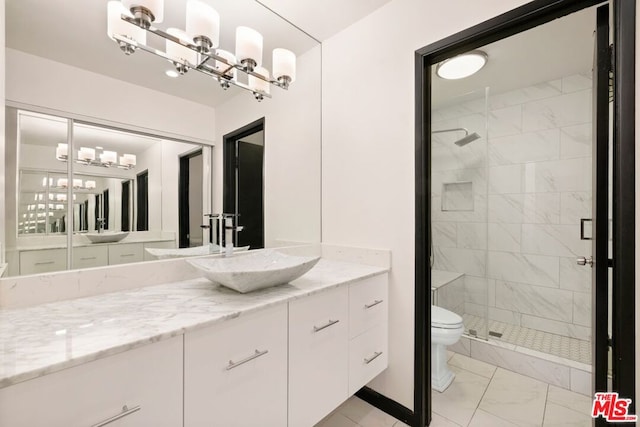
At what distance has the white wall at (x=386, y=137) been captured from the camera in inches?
61.7

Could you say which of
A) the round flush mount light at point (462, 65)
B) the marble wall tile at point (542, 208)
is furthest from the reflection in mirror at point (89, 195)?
the marble wall tile at point (542, 208)

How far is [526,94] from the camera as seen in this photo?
8.50 ft

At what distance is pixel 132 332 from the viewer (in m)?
0.79

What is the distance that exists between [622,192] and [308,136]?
1652 mm

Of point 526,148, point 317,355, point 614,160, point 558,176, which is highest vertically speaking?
point 526,148

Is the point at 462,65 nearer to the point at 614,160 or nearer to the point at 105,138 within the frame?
the point at 614,160

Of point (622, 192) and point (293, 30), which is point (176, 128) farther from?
point (622, 192)

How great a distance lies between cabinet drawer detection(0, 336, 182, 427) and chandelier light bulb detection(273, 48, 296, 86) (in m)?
1.56

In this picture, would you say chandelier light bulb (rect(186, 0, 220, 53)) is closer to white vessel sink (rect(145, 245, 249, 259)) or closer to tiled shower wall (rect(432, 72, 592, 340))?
white vessel sink (rect(145, 245, 249, 259))

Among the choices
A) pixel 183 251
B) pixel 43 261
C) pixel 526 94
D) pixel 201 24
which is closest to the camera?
pixel 43 261

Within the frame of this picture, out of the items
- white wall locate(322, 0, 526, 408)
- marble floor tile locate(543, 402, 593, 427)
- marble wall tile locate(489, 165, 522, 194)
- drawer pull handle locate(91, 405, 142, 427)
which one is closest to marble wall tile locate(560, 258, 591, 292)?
marble wall tile locate(489, 165, 522, 194)

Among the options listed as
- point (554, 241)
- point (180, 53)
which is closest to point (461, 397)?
point (554, 241)

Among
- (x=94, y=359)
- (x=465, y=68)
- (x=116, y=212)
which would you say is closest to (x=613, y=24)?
(x=465, y=68)

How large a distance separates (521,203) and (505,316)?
111 centimetres
